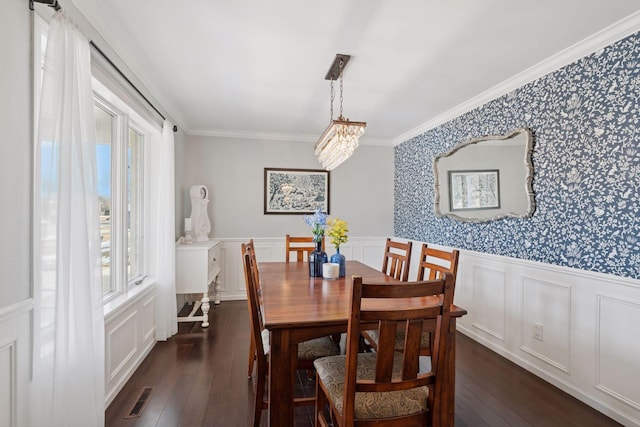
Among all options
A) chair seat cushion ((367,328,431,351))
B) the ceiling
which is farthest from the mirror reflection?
chair seat cushion ((367,328,431,351))

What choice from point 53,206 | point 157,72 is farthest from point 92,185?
point 157,72

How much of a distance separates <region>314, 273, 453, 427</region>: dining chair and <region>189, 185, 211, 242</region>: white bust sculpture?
10.4ft

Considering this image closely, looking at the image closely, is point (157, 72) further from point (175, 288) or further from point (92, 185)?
point (175, 288)

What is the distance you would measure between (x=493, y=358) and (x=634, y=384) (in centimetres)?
103

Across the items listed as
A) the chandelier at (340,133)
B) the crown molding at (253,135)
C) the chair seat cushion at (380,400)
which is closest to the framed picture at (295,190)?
the crown molding at (253,135)

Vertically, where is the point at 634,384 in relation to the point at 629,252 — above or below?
below

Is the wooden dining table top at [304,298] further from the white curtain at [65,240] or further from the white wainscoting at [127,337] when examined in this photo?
the white wainscoting at [127,337]

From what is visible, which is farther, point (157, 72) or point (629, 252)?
point (157, 72)

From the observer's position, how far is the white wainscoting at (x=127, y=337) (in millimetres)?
2135

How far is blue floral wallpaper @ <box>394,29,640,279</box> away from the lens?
1960 millimetres

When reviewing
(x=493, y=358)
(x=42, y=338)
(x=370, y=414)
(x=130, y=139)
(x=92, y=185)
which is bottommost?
(x=493, y=358)

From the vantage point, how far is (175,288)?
10.9 ft

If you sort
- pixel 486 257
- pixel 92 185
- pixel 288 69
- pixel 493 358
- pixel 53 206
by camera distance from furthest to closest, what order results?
pixel 486 257 < pixel 493 358 < pixel 288 69 < pixel 92 185 < pixel 53 206

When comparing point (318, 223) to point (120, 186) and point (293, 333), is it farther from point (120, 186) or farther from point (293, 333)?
point (120, 186)
